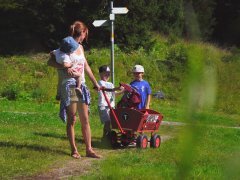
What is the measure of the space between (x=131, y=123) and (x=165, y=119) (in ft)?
6.02

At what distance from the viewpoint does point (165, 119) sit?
6988mm

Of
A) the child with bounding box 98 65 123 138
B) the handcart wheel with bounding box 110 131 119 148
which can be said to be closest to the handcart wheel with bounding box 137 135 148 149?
the handcart wheel with bounding box 110 131 119 148

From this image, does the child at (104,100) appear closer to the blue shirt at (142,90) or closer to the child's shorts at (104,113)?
the child's shorts at (104,113)

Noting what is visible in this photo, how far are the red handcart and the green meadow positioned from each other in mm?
236

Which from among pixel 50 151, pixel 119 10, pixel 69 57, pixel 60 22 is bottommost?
pixel 50 151

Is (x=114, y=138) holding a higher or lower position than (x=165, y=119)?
lower

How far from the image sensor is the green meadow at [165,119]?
73 cm

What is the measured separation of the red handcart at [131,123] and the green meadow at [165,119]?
0.24 meters

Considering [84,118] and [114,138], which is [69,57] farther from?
[114,138]

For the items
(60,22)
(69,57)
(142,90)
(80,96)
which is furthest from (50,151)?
(60,22)

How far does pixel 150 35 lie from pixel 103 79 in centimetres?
1863

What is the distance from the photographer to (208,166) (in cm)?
659

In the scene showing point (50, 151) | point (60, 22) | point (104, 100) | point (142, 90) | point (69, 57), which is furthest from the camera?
point (60, 22)

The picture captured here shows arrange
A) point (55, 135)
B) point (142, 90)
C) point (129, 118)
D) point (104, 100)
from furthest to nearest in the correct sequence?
1. point (55, 135)
2. point (104, 100)
3. point (142, 90)
4. point (129, 118)
